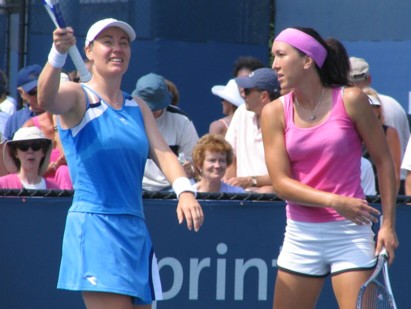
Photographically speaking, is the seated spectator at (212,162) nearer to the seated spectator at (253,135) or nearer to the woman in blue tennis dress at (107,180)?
the seated spectator at (253,135)

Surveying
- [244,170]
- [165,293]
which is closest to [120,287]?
[165,293]

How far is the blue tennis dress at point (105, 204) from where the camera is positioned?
4.28 metres

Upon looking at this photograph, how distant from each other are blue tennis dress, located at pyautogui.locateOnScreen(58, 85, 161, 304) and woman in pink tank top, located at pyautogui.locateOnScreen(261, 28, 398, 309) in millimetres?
754

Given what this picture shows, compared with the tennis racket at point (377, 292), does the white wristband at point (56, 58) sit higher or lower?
higher

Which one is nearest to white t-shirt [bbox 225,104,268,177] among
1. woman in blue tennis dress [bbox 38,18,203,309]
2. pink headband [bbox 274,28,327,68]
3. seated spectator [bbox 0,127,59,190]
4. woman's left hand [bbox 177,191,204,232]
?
seated spectator [bbox 0,127,59,190]

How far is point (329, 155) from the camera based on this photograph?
4.65m

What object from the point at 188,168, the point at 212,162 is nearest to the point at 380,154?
the point at 212,162

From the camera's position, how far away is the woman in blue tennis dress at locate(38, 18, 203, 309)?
4.27 m

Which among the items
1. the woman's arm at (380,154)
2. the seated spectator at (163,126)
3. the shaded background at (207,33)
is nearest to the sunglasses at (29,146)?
the seated spectator at (163,126)

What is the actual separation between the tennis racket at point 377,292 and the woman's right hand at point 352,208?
0.68 feet

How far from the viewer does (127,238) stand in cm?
435

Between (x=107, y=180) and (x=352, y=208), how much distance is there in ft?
3.73

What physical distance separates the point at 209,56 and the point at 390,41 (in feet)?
6.42

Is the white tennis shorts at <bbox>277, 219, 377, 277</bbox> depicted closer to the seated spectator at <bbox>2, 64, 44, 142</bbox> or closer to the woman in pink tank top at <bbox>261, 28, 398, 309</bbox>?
the woman in pink tank top at <bbox>261, 28, 398, 309</bbox>
